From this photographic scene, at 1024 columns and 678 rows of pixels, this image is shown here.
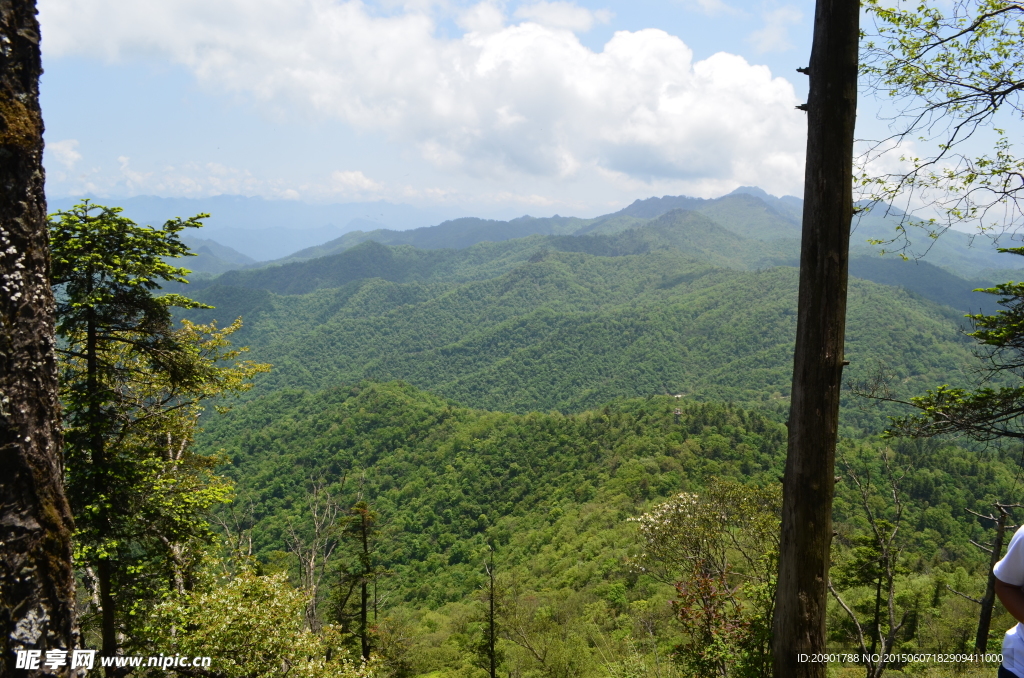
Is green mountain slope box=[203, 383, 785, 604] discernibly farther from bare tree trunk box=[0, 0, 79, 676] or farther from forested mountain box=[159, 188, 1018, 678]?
bare tree trunk box=[0, 0, 79, 676]

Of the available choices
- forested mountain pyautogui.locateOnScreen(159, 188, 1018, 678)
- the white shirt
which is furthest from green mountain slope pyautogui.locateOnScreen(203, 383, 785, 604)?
the white shirt

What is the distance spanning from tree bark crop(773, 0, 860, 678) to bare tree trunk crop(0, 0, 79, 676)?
3.93 m

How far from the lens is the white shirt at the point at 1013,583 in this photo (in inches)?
98.7

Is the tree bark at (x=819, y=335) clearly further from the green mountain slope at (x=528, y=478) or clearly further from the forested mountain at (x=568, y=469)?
the green mountain slope at (x=528, y=478)

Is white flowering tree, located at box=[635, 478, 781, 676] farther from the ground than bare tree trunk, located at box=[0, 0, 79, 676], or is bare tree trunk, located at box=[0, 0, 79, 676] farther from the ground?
bare tree trunk, located at box=[0, 0, 79, 676]

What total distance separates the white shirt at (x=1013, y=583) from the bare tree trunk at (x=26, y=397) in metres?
4.74

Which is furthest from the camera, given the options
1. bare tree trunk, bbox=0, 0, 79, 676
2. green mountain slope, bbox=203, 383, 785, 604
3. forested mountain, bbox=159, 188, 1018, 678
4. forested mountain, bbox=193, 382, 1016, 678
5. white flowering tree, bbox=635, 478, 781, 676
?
green mountain slope, bbox=203, 383, 785, 604

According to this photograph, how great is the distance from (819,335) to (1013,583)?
1597mm

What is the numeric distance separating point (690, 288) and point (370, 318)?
126973 millimetres

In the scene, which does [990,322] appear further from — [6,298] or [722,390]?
[722,390]

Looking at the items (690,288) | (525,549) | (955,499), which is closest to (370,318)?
(690,288)

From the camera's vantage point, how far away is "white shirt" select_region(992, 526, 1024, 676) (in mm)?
2507

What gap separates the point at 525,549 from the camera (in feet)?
142

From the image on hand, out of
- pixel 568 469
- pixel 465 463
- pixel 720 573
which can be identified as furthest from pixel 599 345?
pixel 720 573
